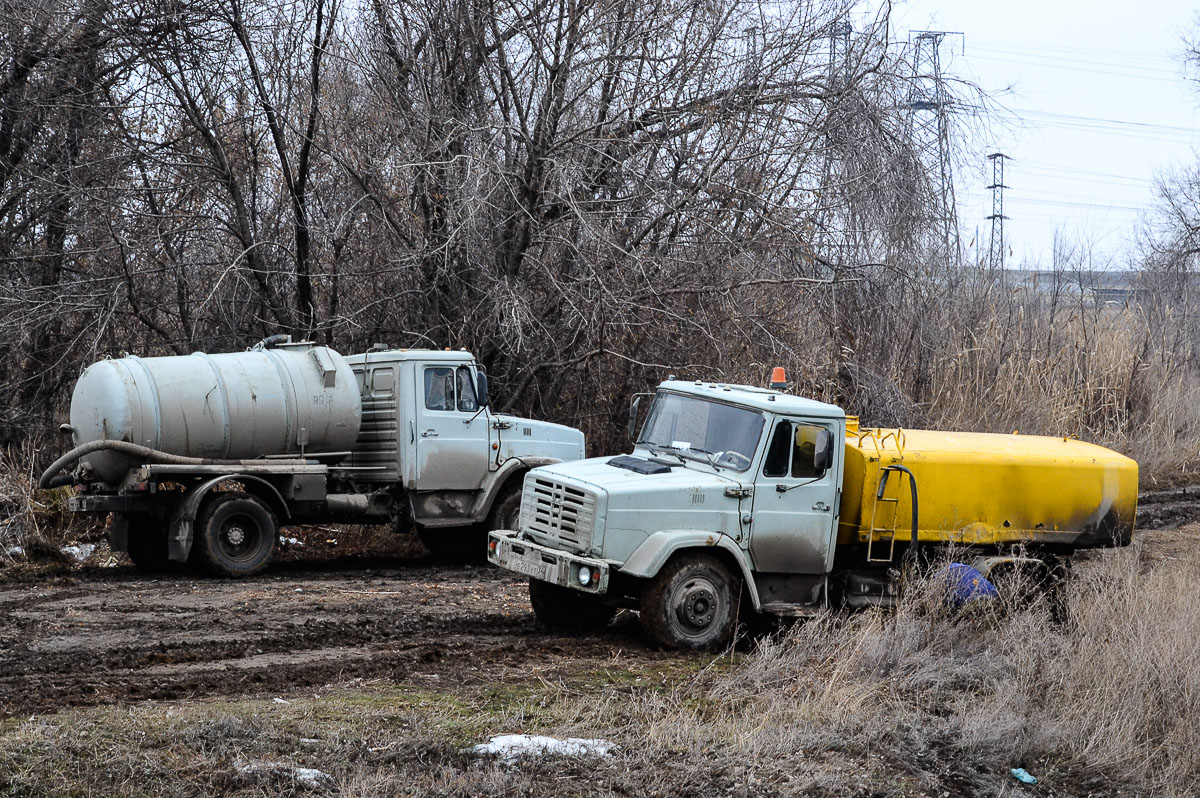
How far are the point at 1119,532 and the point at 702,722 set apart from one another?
16.1 feet

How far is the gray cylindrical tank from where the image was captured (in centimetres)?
1209

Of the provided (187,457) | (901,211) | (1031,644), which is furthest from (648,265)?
(1031,644)

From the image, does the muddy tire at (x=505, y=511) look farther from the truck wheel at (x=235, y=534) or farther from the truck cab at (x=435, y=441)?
the truck wheel at (x=235, y=534)

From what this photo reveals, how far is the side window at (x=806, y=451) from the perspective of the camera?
30.9 feet

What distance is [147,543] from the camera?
13.0m

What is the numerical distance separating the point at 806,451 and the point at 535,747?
3.68 meters

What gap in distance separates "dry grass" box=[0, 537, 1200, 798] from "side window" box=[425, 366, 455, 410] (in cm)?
551

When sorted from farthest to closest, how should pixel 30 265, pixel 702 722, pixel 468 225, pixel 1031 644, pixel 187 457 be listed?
pixel 30 265, pixel 468 225, pixel 187 457, pixel 1031 644, pixel 702 722

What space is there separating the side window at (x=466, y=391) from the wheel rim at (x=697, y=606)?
17.7 ft

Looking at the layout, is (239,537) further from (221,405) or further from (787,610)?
(787,610)

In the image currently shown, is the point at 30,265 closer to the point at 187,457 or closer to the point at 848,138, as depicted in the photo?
the point at 187,457

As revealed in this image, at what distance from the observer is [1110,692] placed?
8328mm

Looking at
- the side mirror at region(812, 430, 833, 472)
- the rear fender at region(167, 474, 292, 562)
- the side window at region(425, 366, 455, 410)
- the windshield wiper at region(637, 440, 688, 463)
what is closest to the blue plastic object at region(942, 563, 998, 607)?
the side mirror at region(812, 430, 833, 472)

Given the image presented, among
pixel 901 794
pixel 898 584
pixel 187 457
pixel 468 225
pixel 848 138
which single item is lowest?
pixel 901 794
